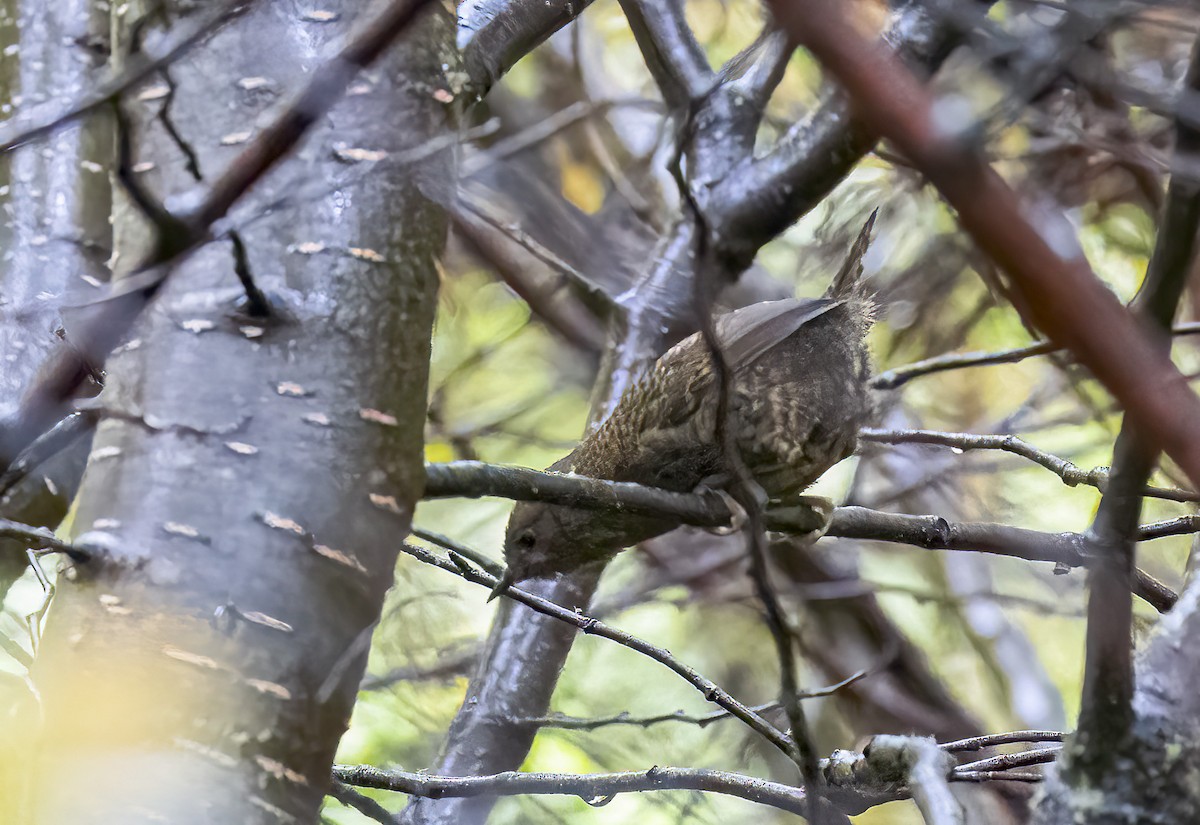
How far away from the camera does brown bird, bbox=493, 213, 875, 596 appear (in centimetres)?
274

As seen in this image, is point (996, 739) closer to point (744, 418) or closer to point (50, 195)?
point (744, 418)

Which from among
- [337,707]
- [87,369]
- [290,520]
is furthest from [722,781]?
[87,369]

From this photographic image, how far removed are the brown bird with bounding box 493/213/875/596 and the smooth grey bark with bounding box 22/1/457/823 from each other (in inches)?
52.0

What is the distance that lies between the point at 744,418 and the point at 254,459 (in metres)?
1.63

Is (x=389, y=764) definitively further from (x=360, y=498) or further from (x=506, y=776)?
(x=360, y=498)

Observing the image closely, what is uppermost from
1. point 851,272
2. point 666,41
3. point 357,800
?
point 666,41

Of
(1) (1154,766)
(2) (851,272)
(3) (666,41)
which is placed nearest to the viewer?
(1) (1154,766)

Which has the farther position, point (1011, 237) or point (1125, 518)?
point (1125, 518)

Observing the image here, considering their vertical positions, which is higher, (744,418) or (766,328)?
(766,328)

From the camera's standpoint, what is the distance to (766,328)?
9.07 feet

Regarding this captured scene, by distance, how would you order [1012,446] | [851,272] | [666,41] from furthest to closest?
[666,41], [851,272], [1012,446]

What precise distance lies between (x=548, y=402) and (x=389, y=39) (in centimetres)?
376

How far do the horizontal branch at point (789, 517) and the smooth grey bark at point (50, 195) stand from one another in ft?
4.21

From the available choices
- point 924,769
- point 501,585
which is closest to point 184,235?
point 924,769
